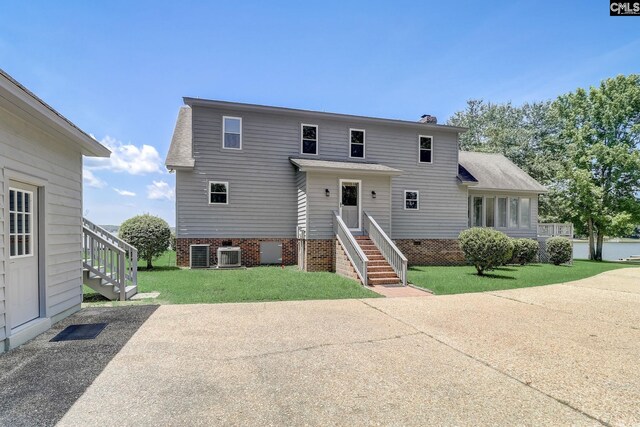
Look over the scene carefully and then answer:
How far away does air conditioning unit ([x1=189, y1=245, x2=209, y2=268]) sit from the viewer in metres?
13.4

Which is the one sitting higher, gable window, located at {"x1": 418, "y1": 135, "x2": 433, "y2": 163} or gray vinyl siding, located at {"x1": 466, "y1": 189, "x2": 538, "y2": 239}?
gable window, located at {"x1": 418, "y1": 135, "x2": 433, "y2": 163}

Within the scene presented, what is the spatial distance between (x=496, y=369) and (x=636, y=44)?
12.9m

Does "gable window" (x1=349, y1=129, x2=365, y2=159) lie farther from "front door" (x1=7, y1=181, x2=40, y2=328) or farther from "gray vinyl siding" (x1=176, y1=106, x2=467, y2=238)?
"front door" (x1=7, y1=181, x2=40, y2=328)

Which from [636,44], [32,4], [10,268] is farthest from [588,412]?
[636,44]

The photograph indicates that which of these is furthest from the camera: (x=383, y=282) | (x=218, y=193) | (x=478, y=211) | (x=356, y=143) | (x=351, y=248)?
(x=478, y=211)

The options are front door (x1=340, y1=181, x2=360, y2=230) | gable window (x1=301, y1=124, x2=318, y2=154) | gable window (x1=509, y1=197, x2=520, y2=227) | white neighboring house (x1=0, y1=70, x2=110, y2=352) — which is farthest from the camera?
gable window (x1=509, y1=197, x2=520, y2=227)

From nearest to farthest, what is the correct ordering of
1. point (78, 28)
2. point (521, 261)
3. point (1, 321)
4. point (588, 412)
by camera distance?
1. point (588, 412)
2. point (1, 321)
3. point (78, 28)
4. point (521, 261)

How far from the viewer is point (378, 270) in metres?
10.6

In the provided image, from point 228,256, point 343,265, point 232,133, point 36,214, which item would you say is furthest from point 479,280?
point 36,214

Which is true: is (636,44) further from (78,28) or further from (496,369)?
(78,28)

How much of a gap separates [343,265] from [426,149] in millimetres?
8129

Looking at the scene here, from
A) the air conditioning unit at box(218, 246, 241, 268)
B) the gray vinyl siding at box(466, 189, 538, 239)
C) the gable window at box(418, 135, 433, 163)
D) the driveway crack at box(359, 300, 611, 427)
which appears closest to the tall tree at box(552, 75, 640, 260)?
the gray vinyl siding at box(466, 189, 538, 239)

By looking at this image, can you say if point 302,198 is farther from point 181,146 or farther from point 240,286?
point 181,146

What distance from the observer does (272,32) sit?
11.7 m
